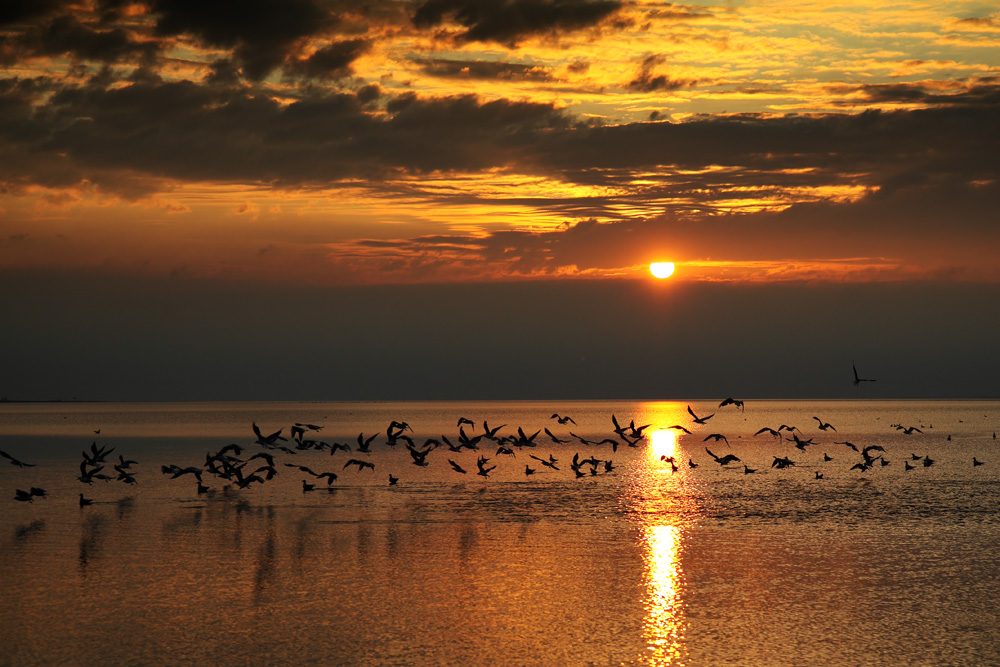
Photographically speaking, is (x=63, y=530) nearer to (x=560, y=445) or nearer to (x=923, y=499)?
(x=923, y=499)

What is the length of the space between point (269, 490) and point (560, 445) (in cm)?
4968

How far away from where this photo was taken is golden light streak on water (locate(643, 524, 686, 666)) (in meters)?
19.0

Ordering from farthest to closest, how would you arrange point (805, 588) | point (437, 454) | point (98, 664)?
point (437, 454), point (805, 588), point (98, 664)

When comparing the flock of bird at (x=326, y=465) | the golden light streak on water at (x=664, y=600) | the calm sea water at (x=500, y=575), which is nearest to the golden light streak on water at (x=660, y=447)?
the flock of bird at (x=326, y=465)

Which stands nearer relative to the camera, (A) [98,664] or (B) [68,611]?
(A) [98,664]

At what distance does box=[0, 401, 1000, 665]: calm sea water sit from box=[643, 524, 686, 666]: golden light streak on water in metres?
0.09

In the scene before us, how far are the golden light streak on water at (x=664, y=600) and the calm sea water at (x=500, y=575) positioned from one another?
0.28 ft

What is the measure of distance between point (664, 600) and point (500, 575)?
16.0 ft

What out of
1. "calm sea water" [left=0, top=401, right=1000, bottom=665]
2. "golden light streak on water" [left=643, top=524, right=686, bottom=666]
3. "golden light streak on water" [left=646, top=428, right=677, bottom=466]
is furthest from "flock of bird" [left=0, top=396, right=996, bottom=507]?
"golden light streak on water" [left=643, top=524, right=686, bottom=666]

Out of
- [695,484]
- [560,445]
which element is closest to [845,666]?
[695,484]

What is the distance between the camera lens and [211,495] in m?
44.5

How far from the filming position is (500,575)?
25.9 meters

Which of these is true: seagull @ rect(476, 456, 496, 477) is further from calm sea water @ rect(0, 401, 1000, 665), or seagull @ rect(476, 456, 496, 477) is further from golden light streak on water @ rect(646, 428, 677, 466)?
golden light streak on water @ rect(646, 428, 677, 466)

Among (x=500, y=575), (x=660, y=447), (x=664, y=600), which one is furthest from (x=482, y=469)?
(x=660, y=447)
